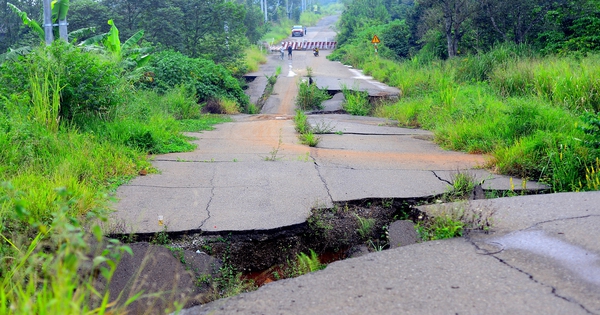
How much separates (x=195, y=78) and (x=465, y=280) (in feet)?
57.3

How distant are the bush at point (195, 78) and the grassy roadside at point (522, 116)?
20.0 feet

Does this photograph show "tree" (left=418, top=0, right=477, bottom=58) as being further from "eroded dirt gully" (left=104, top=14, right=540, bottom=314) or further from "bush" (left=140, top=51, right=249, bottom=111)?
"eroded dirt gully" (left=104, top=14, right=540, bottom=314)

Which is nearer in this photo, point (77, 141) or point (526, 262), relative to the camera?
point (526, 262)

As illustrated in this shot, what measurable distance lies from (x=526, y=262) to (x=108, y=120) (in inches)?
278

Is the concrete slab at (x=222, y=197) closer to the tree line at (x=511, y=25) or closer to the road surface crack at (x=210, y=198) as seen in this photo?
the road surface crack at (x=210, y=198)

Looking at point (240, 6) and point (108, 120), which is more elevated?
point (240, 6)

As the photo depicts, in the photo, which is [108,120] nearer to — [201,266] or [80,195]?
[80,195]

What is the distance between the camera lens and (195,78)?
20.1 meters

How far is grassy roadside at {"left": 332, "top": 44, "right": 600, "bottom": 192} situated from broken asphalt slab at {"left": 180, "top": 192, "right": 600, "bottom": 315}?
7.18 feet

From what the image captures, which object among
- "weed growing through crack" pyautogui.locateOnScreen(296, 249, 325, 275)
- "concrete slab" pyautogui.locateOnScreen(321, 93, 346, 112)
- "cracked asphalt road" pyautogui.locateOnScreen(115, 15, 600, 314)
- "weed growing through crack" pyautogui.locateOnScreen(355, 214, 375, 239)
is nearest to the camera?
"cracked asphalt road" pyautogui.locateOnScreen(115, 15, 600, 314)

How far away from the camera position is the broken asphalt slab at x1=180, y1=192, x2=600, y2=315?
3.44 m

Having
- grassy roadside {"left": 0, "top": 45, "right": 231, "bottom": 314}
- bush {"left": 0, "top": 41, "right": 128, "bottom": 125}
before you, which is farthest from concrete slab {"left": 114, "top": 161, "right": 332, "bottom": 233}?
bush {"left": 0, "top": 41, "right": 128, "bottom": 125}

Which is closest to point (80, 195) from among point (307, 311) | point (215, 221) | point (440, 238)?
point (215, 221)

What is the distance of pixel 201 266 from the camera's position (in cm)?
468
